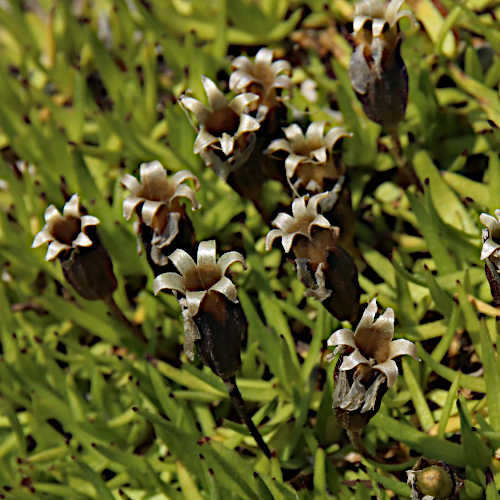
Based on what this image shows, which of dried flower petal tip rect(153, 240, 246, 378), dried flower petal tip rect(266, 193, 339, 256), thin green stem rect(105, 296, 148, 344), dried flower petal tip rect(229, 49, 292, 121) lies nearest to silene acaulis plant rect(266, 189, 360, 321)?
dried flower petal tip rect(266, 193, 339, 256)

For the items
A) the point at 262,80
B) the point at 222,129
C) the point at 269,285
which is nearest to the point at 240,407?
the point at 269,285

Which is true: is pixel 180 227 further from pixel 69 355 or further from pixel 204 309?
pixel 69 355

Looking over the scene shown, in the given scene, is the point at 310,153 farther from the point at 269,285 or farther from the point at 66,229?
Result: the point at 66,229

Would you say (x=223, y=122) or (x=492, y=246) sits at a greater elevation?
(x=223, y=122)

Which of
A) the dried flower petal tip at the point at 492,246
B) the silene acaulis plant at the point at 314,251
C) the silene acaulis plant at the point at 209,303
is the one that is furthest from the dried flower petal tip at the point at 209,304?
the dried flower petal tip at the point at 492,246

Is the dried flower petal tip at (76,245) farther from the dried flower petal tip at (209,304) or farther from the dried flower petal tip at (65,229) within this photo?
the dried flower petal tip at (209,304)

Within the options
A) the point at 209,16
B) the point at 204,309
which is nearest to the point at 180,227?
the point at 204,309
